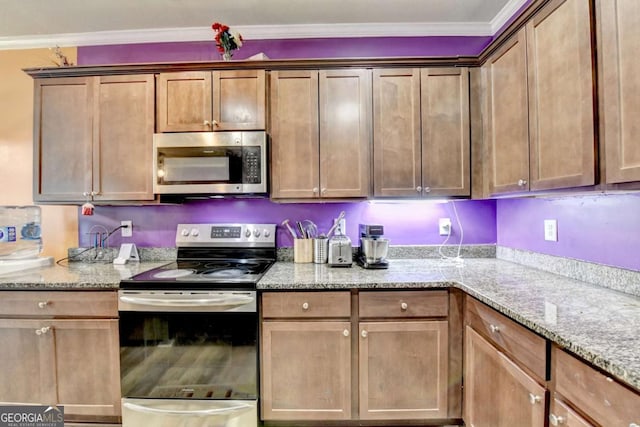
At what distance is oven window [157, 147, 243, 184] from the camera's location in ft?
6.28

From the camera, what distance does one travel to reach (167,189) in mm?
1946

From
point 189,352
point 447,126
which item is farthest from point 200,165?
point 447,126

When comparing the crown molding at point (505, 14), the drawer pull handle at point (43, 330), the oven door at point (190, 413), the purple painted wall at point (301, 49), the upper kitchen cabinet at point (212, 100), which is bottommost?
the oven door at point (190, 413)

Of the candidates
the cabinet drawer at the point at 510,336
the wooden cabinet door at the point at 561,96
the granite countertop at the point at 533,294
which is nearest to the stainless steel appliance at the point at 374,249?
the granite countertop at the point at 533,294

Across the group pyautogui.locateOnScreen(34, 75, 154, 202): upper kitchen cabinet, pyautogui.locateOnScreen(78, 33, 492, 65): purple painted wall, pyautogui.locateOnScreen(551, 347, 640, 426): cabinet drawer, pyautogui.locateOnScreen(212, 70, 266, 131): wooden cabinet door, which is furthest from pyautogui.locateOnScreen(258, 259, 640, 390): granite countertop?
pyautogui.locateOnScreen(78, 33, 492, 65): purple painted wall

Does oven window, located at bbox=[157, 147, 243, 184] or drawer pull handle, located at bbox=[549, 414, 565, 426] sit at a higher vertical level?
oven window, located at bbox=[157, 147, 243, 184]

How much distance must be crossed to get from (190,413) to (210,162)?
1.44 m

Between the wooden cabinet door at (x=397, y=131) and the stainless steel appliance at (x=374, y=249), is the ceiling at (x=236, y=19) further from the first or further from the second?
the stainless steel appliance at (x=374, y=249)

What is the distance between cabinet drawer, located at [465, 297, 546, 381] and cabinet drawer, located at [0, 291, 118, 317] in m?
1.90

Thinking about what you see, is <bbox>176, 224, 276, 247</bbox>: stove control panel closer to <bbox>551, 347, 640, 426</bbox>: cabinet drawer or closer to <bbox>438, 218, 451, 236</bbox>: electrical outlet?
<bbox>438, 218, 451, 236</bbox>: electrical outlet

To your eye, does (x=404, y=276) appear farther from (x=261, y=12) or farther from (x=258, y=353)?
(x=261, y=12)

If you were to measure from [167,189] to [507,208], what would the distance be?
7.74ft

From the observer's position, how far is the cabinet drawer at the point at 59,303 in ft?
5.40

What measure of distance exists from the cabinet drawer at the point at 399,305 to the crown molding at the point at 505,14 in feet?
6.61
